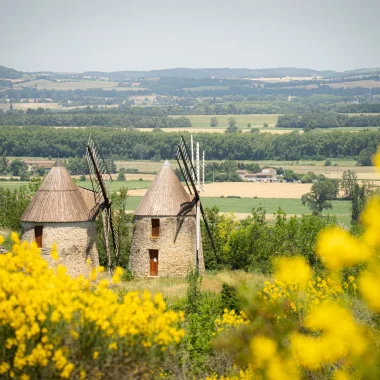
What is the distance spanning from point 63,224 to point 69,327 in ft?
92.4

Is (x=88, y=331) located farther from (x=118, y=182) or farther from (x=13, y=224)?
(x=118, y=182)

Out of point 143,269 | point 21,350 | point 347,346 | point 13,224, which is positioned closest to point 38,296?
point 21,350

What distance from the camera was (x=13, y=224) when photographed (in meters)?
53.8

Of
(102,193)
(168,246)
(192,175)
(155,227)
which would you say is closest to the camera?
(168,246)

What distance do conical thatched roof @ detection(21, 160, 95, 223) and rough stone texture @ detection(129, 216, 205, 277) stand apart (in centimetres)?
248

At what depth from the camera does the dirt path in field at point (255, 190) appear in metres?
112

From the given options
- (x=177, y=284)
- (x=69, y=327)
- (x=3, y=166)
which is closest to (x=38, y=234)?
(x=177, y=284)

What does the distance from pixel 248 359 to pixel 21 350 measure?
3.58m

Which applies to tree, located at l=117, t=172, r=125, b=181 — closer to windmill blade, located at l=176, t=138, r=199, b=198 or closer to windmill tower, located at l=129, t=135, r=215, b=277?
windmill blade, located at l=176, t=138, r=199, b=198

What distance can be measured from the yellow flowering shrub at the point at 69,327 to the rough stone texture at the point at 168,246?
2917 centimetres

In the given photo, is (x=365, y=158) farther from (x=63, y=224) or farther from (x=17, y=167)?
(x=63, y=224)

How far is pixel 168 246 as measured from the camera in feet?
141

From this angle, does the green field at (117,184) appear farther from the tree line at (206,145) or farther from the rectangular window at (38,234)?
the rectangular window at (38,234)

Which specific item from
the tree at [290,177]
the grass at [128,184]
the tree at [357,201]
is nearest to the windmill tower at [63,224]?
the tree at [357,201]
